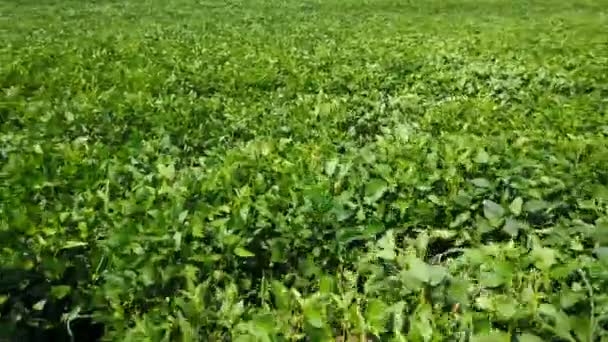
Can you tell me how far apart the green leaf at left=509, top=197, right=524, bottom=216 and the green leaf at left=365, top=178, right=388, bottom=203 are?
0.81 m

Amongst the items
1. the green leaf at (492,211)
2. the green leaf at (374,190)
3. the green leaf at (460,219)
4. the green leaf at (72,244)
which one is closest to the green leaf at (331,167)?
the green leaf at (374,190)

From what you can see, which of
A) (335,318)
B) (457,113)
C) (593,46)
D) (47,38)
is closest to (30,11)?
(47,38)

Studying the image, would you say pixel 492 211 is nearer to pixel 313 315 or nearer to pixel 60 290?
pixel 313 315

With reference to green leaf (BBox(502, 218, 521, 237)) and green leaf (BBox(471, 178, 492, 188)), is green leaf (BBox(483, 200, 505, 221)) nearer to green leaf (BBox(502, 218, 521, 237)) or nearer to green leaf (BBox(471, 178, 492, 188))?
green leaf (BBox(502, 218, 521, 237))

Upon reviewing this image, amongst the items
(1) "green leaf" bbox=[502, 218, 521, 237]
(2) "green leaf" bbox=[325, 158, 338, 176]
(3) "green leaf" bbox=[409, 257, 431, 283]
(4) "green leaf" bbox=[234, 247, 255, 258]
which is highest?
(3) "green leaf" bbox=[409, 257, 431, 283]

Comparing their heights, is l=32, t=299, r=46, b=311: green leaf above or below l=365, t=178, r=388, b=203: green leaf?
below

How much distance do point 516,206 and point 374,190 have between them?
2.95ft

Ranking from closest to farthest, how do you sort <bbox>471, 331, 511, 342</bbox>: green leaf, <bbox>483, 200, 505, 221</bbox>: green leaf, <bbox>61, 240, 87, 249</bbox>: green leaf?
<bbox>471, 331, 511, 342</bbox>: green leaf → <bbox>61, 240, 87, 249</bbox>: green leaf → <bbox>483, 200, 505, 221</bbox>: green leaf

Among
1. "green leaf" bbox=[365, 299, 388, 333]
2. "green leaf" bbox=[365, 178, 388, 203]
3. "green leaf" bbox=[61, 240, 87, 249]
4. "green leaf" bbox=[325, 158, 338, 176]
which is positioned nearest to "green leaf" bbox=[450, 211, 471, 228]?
"green leaf" bbox=[365, 178, 388, 203]

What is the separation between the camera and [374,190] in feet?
12.9

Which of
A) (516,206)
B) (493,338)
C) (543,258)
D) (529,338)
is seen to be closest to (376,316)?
(493,338)

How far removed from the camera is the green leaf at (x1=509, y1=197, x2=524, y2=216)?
12.5ft

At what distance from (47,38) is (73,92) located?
780cm

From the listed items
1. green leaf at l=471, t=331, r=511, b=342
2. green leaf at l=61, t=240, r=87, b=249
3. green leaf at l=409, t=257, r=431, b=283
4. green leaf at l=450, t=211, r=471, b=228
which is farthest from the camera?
green leaf at l=450, t=211, r=471, b=228
